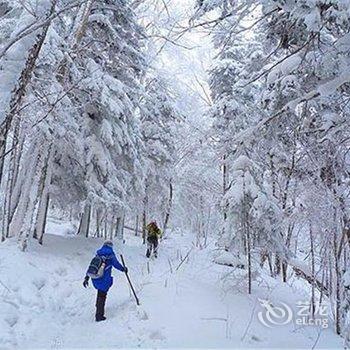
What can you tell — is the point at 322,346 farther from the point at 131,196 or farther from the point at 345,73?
the point at 131,196

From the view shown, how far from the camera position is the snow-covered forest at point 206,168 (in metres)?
5.88

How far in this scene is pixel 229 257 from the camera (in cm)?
1423

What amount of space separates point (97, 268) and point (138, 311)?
128 centimetres

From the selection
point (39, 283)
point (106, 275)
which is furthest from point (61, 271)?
point (106, 275)

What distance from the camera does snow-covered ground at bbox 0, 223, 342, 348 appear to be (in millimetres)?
8003

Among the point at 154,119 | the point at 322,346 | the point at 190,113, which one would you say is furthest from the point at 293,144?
the point at 190,113

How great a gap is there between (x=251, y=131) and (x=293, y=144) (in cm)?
181

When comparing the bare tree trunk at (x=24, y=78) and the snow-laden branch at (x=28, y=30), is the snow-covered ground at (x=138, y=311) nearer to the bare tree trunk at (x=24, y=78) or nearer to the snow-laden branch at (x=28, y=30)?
the bare tree trunk at (x=24, y=78)

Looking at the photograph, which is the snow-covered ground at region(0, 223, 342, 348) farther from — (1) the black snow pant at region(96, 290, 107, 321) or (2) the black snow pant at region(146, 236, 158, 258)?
(2) the black snow pant at region(146, 236, 158, 258)

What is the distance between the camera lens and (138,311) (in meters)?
9.10

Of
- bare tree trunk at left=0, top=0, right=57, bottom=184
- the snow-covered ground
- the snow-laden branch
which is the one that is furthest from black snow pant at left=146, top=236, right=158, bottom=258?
the snow-laden branch

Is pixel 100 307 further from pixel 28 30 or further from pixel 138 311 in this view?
pixel 28 30

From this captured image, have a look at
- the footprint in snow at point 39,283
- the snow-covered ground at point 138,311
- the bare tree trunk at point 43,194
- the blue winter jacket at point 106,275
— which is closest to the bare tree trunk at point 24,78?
the snow-covered ground at point 138,311

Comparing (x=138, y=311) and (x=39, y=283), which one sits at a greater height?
(x=39, y=283)
